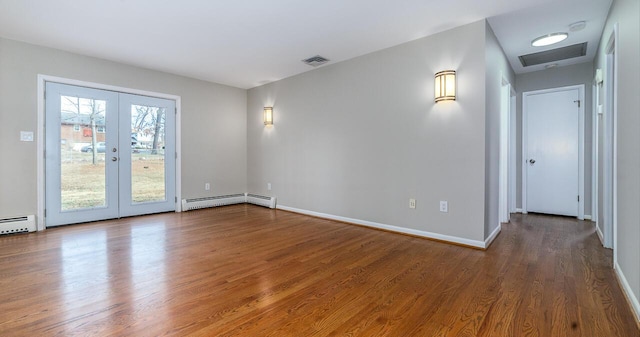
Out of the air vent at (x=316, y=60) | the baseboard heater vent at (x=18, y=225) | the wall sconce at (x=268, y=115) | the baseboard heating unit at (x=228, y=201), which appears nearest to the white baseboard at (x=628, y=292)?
the air vent at (x=316, y=60)

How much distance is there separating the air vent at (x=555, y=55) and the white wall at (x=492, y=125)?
0.68 m

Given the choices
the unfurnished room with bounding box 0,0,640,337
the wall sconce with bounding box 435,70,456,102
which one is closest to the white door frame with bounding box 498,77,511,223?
the unfurnished room with bounding box 0,0,640,337

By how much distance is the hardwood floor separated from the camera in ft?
5.32

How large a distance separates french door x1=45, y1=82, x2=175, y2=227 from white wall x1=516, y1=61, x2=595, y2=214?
594 cm

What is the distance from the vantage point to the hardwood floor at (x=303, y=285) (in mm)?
1620

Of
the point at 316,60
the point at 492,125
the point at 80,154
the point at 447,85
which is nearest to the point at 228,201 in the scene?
the point at 80,154

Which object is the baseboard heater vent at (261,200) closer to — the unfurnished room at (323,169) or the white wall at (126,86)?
the unfurnished room at (323,169)

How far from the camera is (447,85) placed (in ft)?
10.3

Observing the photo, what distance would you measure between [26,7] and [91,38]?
719mm

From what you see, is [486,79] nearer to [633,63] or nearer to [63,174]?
[633,63]

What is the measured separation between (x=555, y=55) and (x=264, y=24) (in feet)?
13.1

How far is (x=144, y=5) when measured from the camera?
8.87ft

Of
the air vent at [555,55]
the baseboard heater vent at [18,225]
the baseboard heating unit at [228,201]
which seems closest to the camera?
the baseboard heater vent at [18,225]

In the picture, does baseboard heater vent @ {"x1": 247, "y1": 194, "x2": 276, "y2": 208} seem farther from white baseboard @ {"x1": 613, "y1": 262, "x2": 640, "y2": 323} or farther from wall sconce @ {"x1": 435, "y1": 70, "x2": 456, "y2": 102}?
white baseboard @ {"x1": 613, "y1": 262, "x2": 640, "y2": 323}
